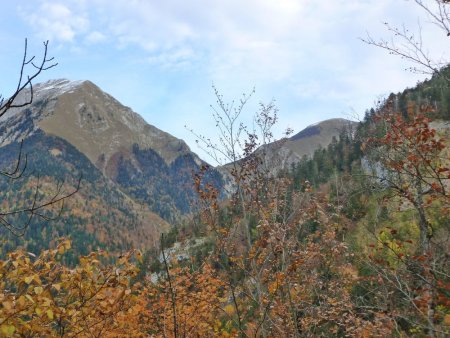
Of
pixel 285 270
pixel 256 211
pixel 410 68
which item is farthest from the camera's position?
pixel 256 211

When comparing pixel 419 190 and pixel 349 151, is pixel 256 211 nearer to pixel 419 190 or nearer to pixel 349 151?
pixel 419 190

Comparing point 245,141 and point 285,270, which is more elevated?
point 245,141

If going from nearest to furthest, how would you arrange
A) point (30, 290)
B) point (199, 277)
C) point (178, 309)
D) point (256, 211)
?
point (30, 290)
point (256, 211)
point (178, 309)
point (199, 277)

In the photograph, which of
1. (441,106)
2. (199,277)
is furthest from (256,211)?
(441,106)

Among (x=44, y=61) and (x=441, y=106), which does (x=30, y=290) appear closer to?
(x=44, y=61)

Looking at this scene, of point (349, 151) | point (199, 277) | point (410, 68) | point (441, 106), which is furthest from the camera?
point (349, 151)

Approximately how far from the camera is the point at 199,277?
66.3 ft

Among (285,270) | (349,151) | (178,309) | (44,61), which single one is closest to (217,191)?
(285,270)

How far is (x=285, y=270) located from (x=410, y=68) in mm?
4567

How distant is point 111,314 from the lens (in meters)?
6.44

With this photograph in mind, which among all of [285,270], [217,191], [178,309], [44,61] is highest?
[44,61]

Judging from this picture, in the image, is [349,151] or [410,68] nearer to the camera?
[410,68]

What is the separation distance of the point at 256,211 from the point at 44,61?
6851 millimetres

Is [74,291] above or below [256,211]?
below
